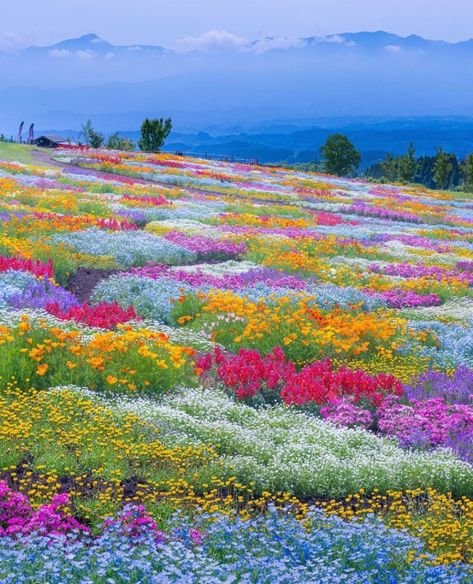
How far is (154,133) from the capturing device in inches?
3647

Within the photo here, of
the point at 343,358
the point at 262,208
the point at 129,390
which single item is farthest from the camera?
the point at 262,208

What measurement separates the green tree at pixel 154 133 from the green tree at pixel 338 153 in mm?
24450

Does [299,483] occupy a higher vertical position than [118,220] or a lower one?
lower

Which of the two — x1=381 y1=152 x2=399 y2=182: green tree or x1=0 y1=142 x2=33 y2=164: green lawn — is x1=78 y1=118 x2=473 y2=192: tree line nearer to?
x1=381 y1=152 x2=399 y2=182: green tree

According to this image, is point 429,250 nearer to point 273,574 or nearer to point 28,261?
point 28,261

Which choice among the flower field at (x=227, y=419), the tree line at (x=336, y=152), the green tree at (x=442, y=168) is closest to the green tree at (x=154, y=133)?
the tree line at (x=336, y=152)

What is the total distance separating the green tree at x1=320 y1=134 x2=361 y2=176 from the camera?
4257 inches

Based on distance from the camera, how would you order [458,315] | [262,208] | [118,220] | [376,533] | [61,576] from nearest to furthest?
1. [61,576]
2. [376,533]
3. [458,315]
4. [118,220]
5. [262,208]

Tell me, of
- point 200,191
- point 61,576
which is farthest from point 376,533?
point 200,191

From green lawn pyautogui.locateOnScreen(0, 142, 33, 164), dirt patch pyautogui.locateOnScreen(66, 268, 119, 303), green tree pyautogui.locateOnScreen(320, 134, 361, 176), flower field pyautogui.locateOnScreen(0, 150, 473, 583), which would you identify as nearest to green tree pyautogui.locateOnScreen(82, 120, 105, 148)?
green tree pyautogui.locateOnScreen(320, 134, 361, 176)

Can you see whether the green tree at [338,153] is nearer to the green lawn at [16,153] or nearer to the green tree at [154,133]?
the green tree at [154,133]

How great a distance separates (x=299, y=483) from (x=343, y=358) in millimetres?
5116

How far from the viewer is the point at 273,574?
5.53 m

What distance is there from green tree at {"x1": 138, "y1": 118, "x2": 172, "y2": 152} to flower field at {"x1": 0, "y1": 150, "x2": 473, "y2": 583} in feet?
237
